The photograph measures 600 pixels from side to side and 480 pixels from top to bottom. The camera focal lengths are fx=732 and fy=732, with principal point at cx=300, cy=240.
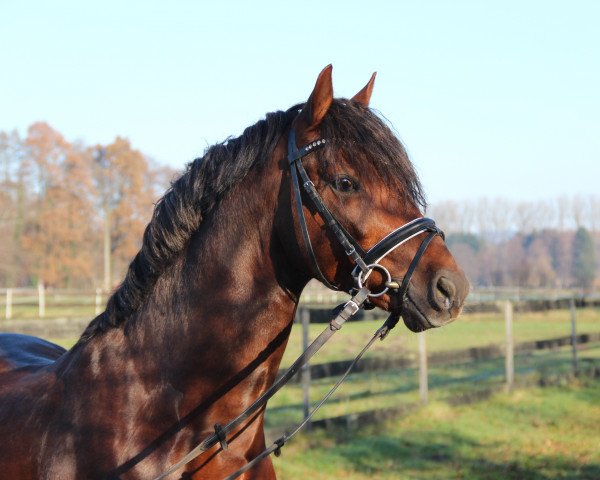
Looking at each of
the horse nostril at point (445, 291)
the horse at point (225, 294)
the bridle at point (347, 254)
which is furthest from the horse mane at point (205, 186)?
the horse nostril at point (445, 291)

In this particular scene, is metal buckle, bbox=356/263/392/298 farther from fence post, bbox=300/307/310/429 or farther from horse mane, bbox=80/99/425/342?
fence post, bbox=300/307/310/429

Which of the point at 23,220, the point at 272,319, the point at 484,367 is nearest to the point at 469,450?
the point at 272,319

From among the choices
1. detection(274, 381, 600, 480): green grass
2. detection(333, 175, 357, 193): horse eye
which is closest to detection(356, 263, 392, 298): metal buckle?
detection(333, 175, 357, 193): horse eye

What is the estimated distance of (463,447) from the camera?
8062 mm

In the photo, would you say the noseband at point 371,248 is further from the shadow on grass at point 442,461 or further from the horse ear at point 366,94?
the shadow on grass at point 442,461

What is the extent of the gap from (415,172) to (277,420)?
651cm

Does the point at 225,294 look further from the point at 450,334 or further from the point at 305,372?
the point at 450,334

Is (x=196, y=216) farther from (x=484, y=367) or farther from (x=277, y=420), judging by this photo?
(x=484, y=367)

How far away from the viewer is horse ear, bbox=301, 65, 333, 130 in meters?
2.61

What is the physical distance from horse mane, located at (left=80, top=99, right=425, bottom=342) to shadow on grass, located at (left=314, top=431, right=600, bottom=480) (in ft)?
15.3

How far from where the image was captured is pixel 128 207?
3741cm

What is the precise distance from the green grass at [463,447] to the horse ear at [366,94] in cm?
463

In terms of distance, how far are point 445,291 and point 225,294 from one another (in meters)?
0.80

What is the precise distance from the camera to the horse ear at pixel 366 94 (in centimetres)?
305
